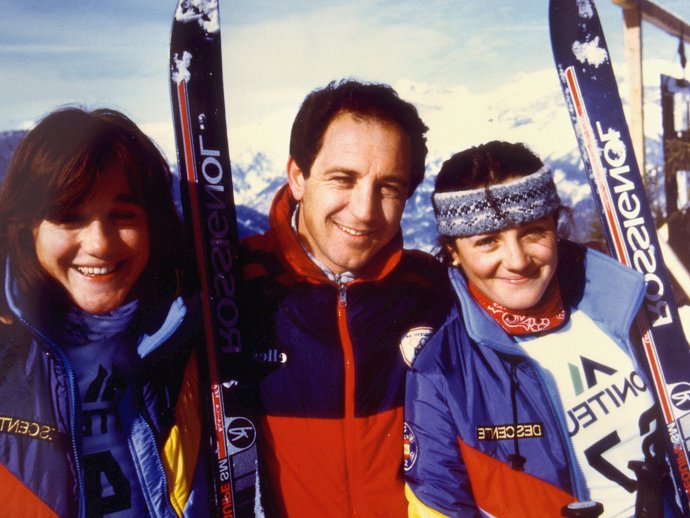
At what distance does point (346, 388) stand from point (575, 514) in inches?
30.5

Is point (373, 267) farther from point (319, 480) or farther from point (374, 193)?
point (319, 480)

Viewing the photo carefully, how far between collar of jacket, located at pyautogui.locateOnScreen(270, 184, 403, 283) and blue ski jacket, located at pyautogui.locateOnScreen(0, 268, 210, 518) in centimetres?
34

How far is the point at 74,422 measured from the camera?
76.1 inches

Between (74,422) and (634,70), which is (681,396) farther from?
(74,422)

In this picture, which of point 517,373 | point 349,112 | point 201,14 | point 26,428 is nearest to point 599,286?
point 517,373

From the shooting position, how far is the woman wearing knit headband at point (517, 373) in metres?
2.07

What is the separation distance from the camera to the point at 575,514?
2080mm

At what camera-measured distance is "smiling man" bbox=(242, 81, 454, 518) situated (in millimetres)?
2047

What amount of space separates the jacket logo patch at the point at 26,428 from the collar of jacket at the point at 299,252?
0.81 metres

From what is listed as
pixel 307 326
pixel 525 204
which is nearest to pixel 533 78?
pixel 525 204

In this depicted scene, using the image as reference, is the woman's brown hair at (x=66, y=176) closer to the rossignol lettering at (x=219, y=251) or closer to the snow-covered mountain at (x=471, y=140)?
the rossignol lettering at (x=219, y=251)

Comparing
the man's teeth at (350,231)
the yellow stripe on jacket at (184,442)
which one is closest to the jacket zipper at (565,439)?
the man's teeth at (350,231)

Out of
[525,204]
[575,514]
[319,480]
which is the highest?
[525,204]

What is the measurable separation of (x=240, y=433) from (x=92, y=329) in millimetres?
517
